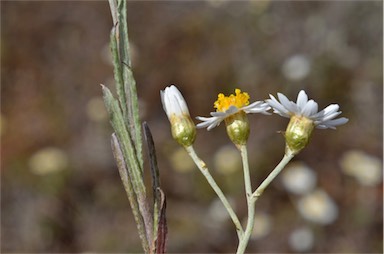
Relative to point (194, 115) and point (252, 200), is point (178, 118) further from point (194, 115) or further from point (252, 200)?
point (194, 115)

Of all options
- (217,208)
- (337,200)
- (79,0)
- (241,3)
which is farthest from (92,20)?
(337,200)

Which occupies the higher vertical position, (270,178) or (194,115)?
(194,115)

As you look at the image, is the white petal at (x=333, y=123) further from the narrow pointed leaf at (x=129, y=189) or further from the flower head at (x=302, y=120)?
the narrow pointed leaf at (x=129, y=189)

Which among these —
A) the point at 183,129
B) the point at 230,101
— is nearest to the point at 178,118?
the point at 183,129

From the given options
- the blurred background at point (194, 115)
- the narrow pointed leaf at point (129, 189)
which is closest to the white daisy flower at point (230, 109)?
the narrow pointed leaf at point (129, 189)

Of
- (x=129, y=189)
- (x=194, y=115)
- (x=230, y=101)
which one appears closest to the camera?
(x=129, y=189)
